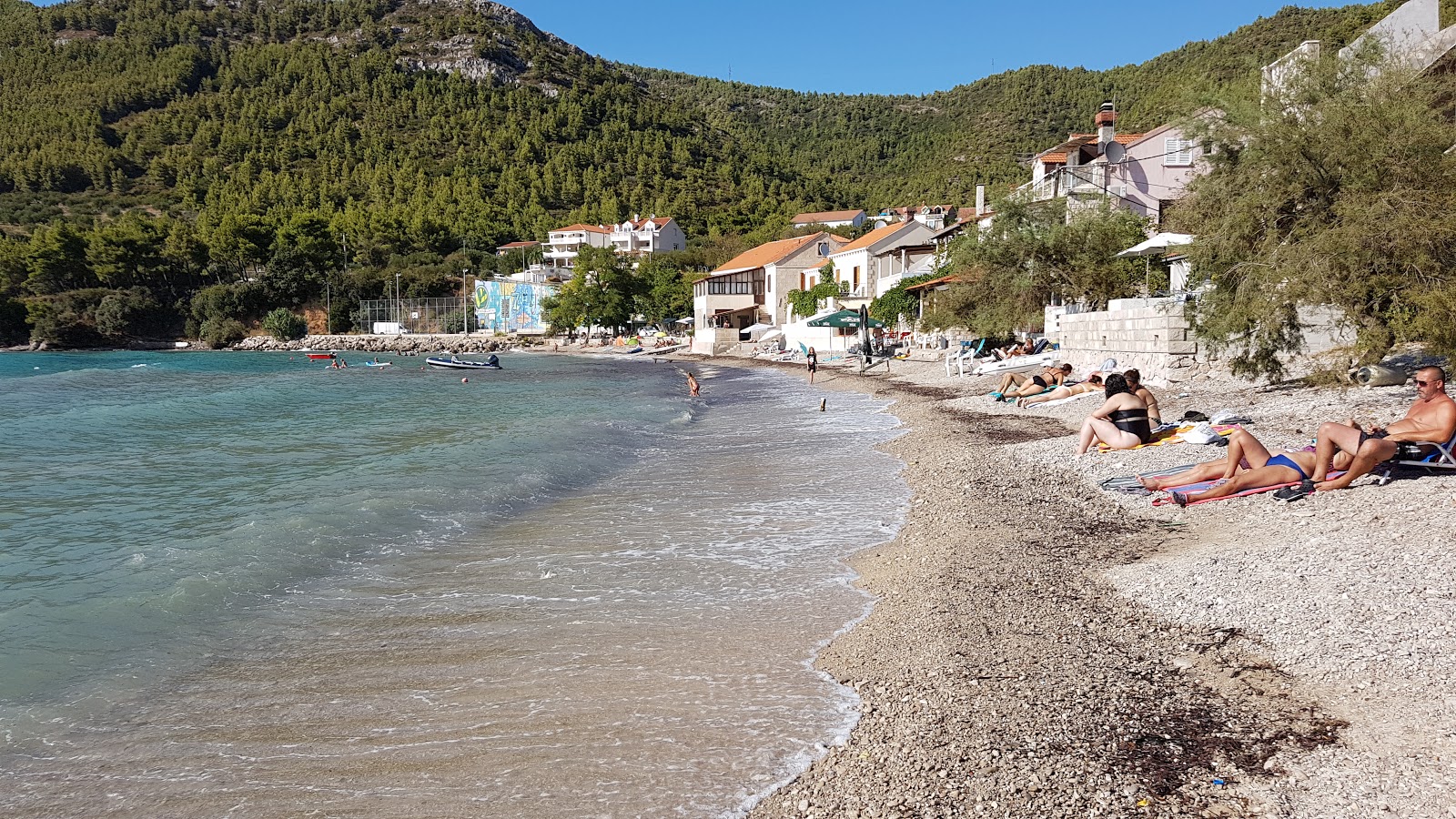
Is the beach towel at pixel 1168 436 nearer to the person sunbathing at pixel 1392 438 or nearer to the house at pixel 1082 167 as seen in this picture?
the person sunbathing at pixel 1392 438

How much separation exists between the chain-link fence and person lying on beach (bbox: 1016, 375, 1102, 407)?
81.8 meters

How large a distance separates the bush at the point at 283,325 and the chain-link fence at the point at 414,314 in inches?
251

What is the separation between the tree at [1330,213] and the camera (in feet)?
39.8

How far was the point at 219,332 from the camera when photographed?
8844 cm

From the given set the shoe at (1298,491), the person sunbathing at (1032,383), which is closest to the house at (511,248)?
the person sunbathing at (1032,383)

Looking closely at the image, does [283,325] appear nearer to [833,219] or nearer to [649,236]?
[649,236]

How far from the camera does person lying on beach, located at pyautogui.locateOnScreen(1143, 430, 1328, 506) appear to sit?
8.00 metres

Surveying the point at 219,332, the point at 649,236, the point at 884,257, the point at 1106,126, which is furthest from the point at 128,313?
the point at 1106,126

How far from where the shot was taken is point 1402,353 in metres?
14.3

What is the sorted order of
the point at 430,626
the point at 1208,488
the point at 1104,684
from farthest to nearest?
the point at 1208,488
the point at 430,626
the point at 1104,684

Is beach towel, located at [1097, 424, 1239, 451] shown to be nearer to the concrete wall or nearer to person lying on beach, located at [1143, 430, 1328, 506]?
person lying on beach, located at [1143, 430, 1328, 506]

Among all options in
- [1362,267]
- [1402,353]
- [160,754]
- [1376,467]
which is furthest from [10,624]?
[1402,353]

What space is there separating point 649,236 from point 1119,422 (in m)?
100

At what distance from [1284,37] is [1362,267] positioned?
6710 centimetres
